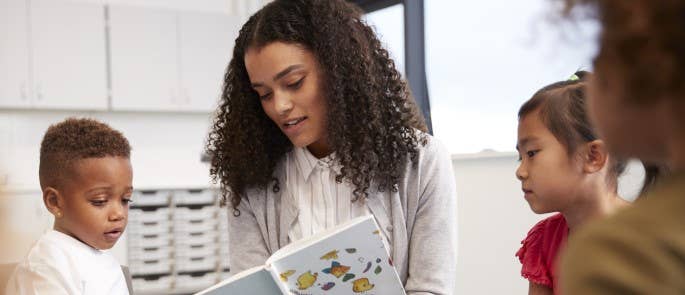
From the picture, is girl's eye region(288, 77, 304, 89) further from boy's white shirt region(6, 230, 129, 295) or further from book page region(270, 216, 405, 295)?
boy's white shirt region(6, 230, 129, 295)

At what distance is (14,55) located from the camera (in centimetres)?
402

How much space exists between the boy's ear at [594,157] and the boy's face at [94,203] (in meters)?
→ 0.96

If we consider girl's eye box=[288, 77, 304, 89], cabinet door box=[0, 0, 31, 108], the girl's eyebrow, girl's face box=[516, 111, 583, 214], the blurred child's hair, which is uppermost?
cabinet door box=[0, 0, 31, 108]

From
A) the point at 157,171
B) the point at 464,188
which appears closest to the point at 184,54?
the point at 157,171

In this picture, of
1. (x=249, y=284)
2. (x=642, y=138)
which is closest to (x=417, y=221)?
(x=249, y=284)

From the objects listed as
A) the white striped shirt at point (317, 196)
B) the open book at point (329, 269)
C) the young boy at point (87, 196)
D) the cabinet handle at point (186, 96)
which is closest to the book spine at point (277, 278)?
the open book at point (329, 269)

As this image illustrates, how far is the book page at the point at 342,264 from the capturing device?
3.57 feet

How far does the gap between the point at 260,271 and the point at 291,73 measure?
44 centimetres

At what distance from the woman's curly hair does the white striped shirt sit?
0.04 meters

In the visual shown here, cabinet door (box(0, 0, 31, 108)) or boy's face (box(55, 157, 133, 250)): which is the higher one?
cabinet door (box(0, 0, 31, 108))

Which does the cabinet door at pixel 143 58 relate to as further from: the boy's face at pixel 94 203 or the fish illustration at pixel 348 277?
the fish illustration at pixel 348 277

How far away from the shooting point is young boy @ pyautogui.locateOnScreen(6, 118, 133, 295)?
138cm

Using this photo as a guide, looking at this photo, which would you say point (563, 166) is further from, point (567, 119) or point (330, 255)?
point (330, 255)

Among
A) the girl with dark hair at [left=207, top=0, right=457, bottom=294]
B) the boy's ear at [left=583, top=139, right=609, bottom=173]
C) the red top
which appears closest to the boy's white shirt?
the girl with dark hair at [left=207, top=0, right=457, bottom=294]
